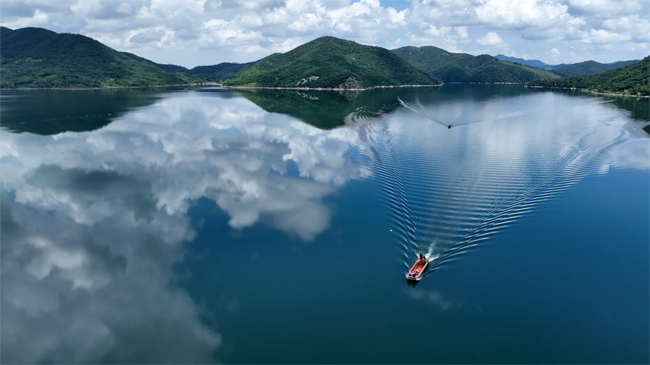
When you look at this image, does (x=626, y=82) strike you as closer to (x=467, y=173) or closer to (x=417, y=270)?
(x=467, y=173)

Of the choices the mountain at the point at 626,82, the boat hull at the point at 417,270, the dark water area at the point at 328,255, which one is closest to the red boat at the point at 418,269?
the boat hull at the point at 417,270

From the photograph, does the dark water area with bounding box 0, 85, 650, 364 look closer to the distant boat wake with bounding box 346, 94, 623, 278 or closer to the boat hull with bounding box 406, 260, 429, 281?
the distant boat wake with bounding box 346, 94, 623, 278

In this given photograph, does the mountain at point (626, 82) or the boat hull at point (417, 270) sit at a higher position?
the mountain at point (626, 82)

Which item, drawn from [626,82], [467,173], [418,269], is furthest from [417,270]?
[626,82]

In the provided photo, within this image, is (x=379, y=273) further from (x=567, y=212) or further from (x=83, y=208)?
(x=83, y=208)

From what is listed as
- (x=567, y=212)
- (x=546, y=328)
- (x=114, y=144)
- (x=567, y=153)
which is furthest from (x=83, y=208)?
(x=567, y=153)

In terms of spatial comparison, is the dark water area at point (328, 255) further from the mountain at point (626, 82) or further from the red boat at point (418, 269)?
the mountain at point (626, 82)
